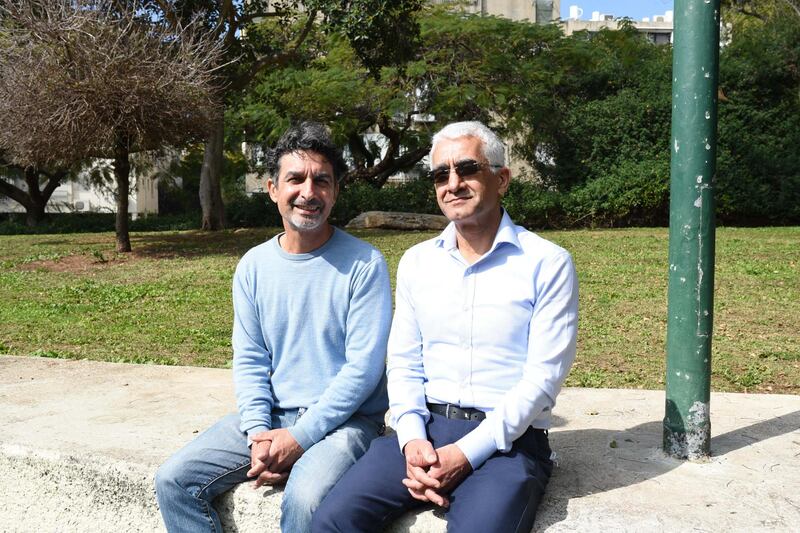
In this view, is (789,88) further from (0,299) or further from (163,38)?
(0,299)

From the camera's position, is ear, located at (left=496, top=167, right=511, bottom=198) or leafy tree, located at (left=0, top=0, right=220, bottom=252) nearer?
ear, located at (left=496, top=167, right=511, bottom=198)

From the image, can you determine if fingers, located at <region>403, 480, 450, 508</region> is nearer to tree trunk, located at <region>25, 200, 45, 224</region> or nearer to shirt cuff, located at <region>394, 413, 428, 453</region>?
shirt cuff, located at <region>394, 413, 428, 453</region>

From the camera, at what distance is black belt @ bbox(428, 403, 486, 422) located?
2.92m

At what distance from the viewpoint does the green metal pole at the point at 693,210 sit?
320 cm

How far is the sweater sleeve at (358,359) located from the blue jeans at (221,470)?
0.07 metres

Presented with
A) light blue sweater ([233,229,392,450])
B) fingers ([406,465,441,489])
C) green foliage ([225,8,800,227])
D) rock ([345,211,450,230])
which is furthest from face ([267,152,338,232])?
Answer: green foliage ([225,8,800,227])

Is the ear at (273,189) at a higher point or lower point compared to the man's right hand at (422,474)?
higher

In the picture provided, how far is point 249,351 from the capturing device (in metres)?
3.30

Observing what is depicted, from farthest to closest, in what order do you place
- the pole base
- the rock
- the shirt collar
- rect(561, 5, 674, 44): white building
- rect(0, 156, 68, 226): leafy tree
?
rect(561, 5, 674, 44): white building < rect(0, 156, 68, 226): leafy tree < the rock < the pole base < the shirt collar

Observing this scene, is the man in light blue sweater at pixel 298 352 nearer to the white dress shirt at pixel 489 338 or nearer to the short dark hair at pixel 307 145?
the short dark hair at pixel 307 145

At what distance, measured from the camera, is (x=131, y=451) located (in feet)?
11.8

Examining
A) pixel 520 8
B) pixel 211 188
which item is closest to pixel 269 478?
pixel 211 188

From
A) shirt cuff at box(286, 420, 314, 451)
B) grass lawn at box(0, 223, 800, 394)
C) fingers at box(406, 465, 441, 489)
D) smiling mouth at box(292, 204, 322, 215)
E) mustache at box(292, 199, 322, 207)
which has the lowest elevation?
grass lawn at box(0, 223, 800, 394)

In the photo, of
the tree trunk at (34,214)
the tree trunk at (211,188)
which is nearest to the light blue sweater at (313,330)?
the tree trunk at (211,188)
